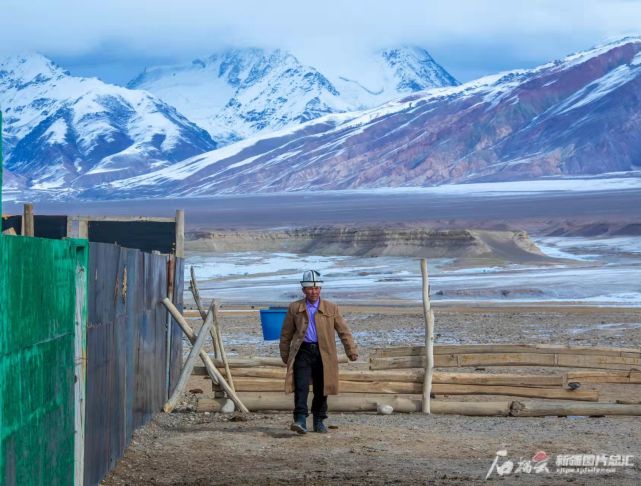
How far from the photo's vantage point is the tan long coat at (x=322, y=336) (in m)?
11.5

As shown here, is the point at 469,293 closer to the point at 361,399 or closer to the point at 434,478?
the point at 361,399

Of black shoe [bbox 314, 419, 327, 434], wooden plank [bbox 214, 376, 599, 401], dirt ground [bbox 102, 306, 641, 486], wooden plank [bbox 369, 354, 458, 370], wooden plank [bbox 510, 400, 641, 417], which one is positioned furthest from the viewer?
wooden plank [bbox 369, 354, 458, 370]

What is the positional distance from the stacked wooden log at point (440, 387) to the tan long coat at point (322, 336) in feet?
5.76

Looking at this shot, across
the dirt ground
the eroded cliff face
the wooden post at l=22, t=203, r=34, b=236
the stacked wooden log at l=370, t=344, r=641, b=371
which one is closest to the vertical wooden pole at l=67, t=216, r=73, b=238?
the dirt ground

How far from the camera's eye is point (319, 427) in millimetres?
11914

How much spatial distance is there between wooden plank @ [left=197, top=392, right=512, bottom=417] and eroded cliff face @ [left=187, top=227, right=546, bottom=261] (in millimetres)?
50442

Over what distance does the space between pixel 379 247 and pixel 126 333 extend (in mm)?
61242

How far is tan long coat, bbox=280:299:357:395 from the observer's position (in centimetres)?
1155

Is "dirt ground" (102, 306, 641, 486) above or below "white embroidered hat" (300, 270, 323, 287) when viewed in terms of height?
below

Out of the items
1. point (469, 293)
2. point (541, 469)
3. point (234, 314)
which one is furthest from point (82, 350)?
point (469, 293)

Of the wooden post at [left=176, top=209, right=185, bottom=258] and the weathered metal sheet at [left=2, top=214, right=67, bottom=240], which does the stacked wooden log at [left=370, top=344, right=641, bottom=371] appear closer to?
the wooden post at [left=176, top=209, right=185, bottom=258]

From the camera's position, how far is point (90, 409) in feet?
27.9

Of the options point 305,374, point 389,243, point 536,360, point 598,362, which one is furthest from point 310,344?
point 389,243

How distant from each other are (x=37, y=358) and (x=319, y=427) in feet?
18.2
